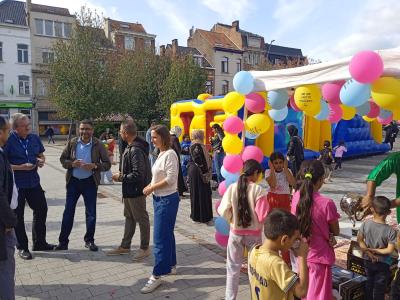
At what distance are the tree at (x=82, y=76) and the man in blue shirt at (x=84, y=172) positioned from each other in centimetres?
1856

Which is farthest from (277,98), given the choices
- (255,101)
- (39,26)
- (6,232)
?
(39,26)

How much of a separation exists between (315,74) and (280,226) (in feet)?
6.51

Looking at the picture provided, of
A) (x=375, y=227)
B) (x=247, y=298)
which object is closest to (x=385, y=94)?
(x=375, y=227)

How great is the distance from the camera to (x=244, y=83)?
402cm

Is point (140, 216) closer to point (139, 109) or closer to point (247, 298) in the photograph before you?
point (247, 298)

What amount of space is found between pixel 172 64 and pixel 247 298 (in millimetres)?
24228

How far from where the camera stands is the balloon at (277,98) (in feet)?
13.9

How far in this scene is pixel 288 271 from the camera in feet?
6.59

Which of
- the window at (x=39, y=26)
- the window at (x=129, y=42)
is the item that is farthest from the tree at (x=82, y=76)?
the window at (x=129, y=42)

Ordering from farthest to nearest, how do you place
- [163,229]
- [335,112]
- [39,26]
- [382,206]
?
1. [39,26]
2. [335,112]
3. [163,229]
4. [382,206]

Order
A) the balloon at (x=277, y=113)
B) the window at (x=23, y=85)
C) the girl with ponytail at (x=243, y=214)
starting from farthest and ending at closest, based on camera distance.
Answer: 1. the window at (x=23, y=85)
2. the balloon at (x=277, y=113)
3. the girl with ponytail at (x=243, y=214)

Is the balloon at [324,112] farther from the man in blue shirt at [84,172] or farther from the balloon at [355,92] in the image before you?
the man in blue shirt at [84,172]

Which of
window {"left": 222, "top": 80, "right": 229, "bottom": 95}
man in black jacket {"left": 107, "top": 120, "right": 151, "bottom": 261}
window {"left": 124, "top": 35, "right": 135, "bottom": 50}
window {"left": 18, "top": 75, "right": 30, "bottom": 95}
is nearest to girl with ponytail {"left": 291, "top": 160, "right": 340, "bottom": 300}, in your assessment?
man in black jacket {"left": 107, "top": 120, "right": 151, "bottom": 261}

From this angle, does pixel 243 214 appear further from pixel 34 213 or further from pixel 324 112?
pixel 34 213
